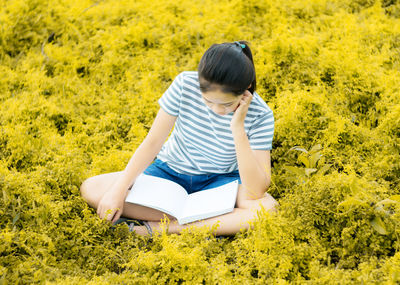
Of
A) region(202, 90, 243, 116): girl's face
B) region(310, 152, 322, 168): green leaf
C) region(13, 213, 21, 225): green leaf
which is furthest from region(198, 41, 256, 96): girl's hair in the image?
region(13, 213, 21, 225): green leaf

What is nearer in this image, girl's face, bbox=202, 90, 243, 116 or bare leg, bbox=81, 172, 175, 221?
girl's face, bbox=202, 90, 243, 116

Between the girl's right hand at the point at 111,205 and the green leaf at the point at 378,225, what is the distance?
1.47m

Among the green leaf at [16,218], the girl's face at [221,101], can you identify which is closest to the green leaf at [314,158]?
the girl's face at [221,101]

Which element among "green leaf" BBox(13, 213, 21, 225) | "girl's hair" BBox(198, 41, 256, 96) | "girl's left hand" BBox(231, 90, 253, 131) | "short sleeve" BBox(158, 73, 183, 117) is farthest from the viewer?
"short sleeve" BBox(158, 73, 183, 117)

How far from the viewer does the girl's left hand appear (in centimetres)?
243

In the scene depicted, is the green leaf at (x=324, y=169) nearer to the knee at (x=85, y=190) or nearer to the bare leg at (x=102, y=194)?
the bare leg at (x=102, y=194)

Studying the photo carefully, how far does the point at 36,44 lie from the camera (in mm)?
4633

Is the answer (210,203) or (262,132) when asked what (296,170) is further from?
(210,203)

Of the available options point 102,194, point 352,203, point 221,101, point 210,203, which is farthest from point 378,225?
point 102,194

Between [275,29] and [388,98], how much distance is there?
152cm

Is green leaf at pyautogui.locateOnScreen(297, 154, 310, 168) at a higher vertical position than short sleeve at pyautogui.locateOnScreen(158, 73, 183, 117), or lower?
lower

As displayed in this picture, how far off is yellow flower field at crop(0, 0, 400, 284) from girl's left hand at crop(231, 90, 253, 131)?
54cm

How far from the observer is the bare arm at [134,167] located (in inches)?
102

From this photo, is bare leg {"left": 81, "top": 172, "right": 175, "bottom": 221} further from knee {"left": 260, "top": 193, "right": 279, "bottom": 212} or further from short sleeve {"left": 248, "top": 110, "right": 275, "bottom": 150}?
short sleeve {"left": 248, "top": 110, "right": 275, "bottom": 150}
